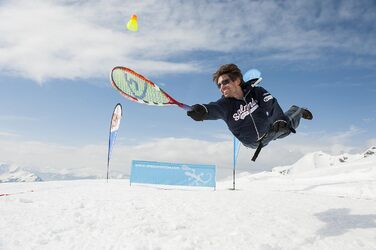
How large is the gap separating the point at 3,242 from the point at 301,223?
6077 mm

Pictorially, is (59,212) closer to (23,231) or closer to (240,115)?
(23,231)

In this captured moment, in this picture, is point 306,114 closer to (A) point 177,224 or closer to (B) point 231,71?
(B) point 231,71

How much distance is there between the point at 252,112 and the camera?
6414mm

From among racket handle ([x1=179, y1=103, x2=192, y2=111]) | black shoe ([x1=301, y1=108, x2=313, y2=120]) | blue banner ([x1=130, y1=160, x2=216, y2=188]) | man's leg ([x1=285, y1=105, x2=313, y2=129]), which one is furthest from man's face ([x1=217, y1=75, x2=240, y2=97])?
blue banner ([x1=130, y1=160, x2=216, y2=188])

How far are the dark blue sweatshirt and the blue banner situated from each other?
31.9ft

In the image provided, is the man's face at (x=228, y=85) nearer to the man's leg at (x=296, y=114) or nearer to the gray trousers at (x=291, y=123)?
the gray trousers at (x=291, y=123)

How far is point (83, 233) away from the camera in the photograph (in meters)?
6.02

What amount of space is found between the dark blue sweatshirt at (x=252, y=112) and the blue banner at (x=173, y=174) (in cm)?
971

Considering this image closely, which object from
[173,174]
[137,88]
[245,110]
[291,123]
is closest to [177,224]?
[245,110]

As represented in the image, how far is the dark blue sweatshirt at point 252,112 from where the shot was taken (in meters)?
6.39

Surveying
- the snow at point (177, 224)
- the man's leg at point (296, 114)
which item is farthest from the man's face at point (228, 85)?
the snow at point (177, 224)

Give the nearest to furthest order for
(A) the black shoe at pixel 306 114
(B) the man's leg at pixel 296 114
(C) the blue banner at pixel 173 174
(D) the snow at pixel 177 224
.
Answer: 1. (D) the snow at pixel 177 224
2. (B) the man's leg at pixel 296 114
3. (A) the black shoe at pixel 306 114
4. (C) the blue banner at pixel 173 174

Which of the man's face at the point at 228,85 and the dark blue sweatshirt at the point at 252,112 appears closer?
the dark blue sweatshirt at the point at 252,112

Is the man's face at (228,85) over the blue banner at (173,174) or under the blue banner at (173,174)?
over
